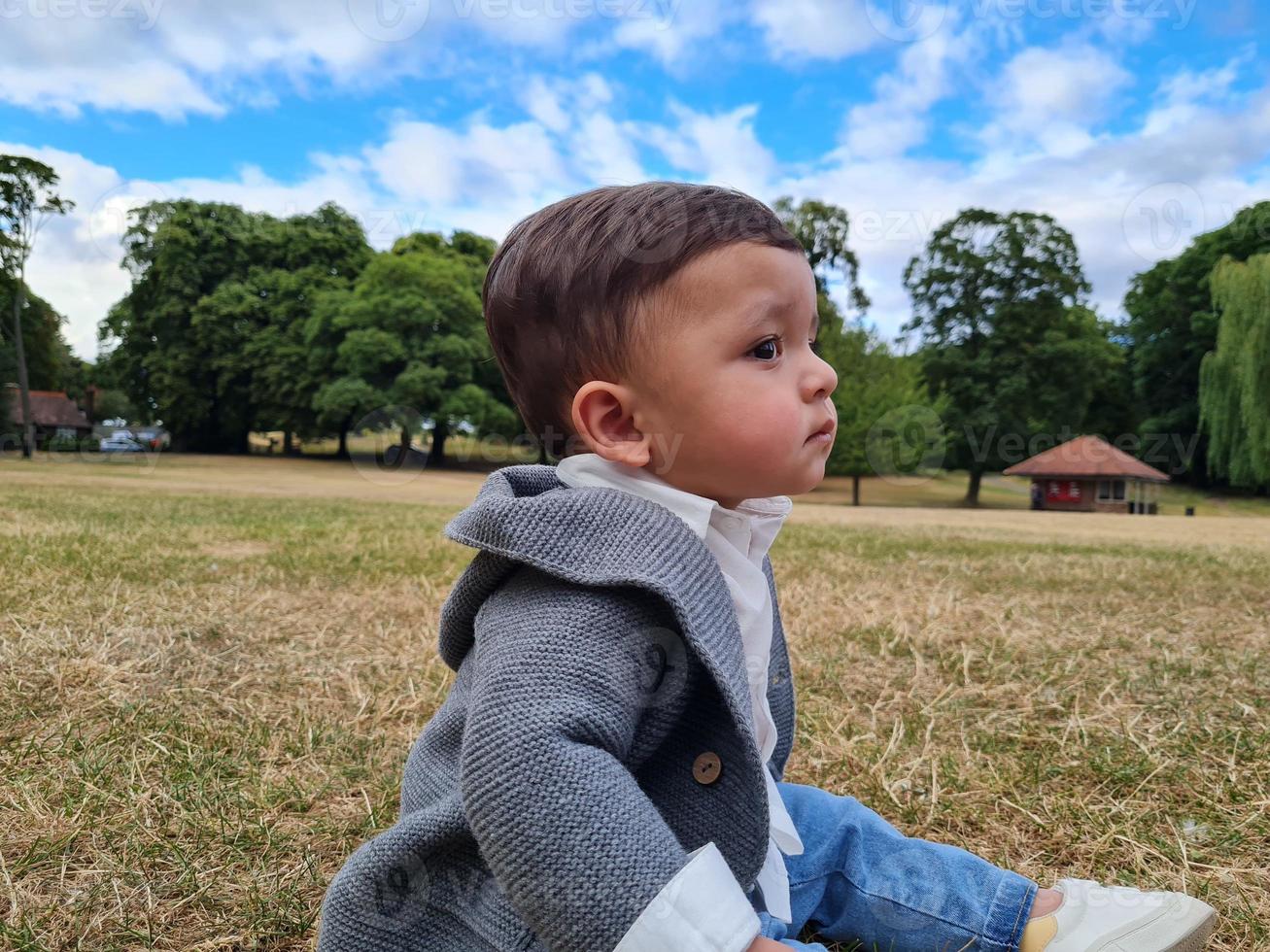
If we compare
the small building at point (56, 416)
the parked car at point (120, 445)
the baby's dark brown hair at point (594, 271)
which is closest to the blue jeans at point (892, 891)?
the baby's dark brown hair at point (594, 271)

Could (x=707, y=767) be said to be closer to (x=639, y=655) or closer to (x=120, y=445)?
(x=639, y=655)

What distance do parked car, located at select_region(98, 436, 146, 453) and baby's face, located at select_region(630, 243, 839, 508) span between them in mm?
43519

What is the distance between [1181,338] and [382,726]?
149ft

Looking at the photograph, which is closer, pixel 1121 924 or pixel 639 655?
pixel 639 655

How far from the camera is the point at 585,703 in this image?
3.58 feet

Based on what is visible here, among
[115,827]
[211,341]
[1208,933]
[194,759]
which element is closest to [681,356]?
[1208,933]

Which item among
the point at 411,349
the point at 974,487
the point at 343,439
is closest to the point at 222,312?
the point at 343,439

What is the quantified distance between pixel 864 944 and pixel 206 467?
3076 cm

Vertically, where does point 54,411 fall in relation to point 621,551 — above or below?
below

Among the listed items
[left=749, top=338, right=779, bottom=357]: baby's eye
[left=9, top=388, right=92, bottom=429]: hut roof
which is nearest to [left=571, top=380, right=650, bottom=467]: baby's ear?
[left=749, top=338, right=779, bottom=357]: baby's eye

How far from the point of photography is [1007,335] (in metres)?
32.8

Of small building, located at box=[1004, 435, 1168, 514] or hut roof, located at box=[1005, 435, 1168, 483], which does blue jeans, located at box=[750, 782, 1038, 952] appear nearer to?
small building, located at box=[1004, 435, 1168, 514]

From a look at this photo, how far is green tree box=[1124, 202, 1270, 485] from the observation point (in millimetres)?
38500

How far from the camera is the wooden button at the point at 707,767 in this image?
124 centimetres
